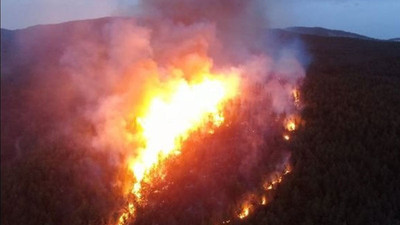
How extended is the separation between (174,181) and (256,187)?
211 inches

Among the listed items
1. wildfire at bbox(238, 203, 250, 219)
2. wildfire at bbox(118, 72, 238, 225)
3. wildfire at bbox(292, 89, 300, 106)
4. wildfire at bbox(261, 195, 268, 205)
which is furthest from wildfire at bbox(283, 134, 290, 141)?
wildfire at bbox(238, 203, 250, 219)

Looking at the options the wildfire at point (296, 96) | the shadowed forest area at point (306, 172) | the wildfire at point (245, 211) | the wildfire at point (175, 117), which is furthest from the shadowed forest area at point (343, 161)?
the wildfire at point (175, 117)

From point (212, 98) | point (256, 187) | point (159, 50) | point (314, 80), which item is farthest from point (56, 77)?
point (256, 187)

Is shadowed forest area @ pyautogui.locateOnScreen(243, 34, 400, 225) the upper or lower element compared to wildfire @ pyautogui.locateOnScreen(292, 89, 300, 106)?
lower

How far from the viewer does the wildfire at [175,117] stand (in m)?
32.7

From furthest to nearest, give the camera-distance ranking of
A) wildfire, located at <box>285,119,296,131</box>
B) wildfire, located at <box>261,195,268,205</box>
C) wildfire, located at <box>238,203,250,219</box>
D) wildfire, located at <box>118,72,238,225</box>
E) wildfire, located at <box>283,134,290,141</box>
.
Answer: wildfire, located at <box>285,119,296,131</box>
wildfire, located at <box>283,134,290,141</box>
wildfire, located at <box>118,72,238,225</box>
wildfire, located at <box>261,195,268,205</box>
wildfire, located at <box>238,203,250,219</box>

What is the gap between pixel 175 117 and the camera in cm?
3744

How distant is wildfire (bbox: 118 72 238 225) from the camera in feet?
107

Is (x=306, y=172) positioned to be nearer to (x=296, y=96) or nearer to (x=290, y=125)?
(x=290, y=125)

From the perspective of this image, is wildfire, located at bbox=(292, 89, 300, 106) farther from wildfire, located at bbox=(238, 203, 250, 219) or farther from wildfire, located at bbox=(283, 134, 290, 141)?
wildfire, located at bbox=(238, 203, 250, 219)

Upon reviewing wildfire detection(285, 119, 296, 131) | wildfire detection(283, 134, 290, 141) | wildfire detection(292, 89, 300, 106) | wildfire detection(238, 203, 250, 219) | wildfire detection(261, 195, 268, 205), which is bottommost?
wildfire detection(238, 203, 250, 219)

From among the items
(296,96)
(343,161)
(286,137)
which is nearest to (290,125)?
(286,137)

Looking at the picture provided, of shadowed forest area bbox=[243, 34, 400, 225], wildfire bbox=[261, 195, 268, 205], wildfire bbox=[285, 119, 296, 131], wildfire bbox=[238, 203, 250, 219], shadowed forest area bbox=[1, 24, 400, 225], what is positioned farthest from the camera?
wildfire bbox=[285, 119, 296, 131]

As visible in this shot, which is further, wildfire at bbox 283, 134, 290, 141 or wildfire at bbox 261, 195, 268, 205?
wildfire at bbox 283, 134, 290, 141
